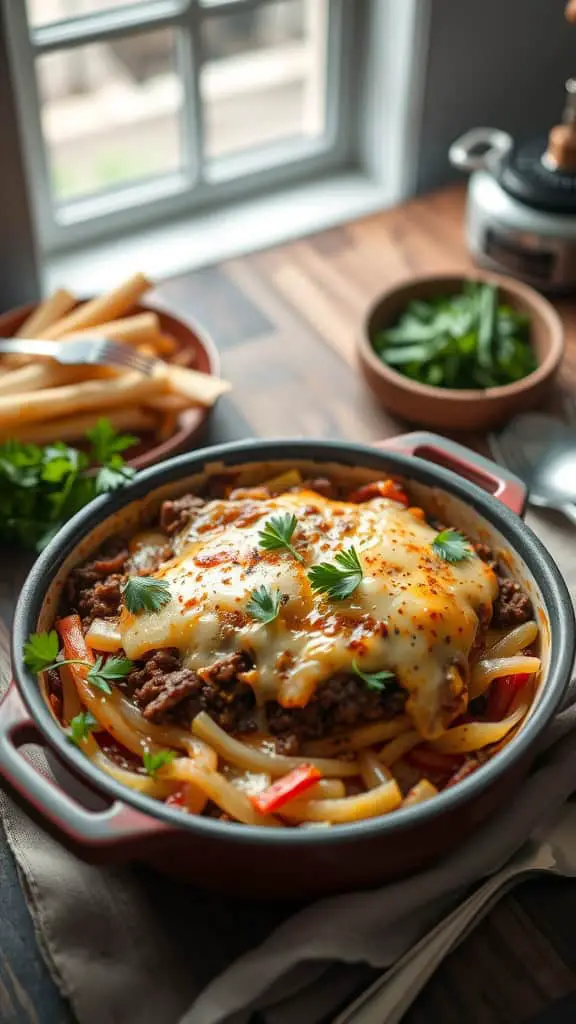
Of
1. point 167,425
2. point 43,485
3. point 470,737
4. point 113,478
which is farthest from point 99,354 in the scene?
point 470,737

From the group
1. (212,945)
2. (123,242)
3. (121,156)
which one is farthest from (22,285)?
(212,945)

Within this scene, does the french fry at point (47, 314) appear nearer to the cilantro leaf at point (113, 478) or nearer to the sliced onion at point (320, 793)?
the cilantro leaf at point (113, 478)

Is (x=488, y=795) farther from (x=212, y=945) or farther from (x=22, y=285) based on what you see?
(x=22, y=285)

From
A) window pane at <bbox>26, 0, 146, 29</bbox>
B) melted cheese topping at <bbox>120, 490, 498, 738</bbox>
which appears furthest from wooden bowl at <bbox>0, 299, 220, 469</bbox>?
window pane at <bbox>26, 0, 146, 29</bbox>

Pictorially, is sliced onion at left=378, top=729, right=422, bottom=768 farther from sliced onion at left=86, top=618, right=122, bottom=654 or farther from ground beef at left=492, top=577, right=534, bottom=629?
sliced onion at left=86, top=618, right=122, bottom=654

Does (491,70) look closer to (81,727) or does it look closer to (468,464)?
(468,464)

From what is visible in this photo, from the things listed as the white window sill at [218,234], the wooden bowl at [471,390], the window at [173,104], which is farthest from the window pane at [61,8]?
the wooden bowl at [471,390]
